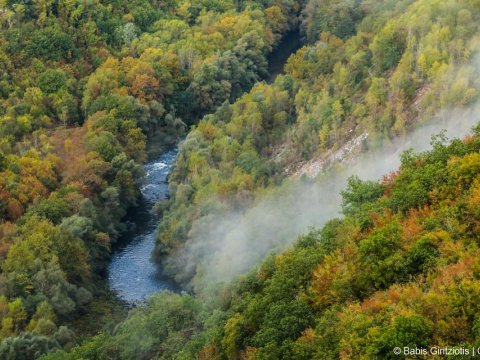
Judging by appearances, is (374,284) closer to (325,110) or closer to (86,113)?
(325,110)

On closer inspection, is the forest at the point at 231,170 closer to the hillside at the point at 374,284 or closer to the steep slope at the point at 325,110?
the hillside at the point at 374,284

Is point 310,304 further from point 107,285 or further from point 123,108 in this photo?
point 123,108

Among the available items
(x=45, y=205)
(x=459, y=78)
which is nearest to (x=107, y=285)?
(x=45, y=205)

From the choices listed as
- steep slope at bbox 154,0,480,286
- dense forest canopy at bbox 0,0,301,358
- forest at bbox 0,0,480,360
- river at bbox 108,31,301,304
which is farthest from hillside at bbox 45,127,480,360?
steep slope at bbox 154,0,480,286

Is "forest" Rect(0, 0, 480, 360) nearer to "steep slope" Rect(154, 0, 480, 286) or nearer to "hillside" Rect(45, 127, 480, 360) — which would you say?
"hillside" Rect(45, 127, 480, 360)

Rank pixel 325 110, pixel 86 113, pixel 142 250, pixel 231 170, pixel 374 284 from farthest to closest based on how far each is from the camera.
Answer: pixel 86 113 → pixel 325 110 → pixel 231 170 → pixel 142 250 → pixel 374 284

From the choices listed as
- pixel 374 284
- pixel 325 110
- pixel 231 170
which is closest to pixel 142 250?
pixel 231 170
